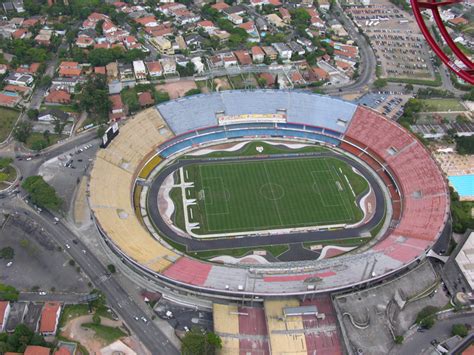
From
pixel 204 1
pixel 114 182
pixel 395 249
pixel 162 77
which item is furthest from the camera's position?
pixel 204 1

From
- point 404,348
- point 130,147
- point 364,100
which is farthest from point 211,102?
point 404,348

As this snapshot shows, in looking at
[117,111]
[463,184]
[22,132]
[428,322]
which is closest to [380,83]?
[463,184]

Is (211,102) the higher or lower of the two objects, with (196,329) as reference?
higher

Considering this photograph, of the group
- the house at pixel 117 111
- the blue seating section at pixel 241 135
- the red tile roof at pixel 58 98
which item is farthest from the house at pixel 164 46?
the blue seating section at pixel 241 135

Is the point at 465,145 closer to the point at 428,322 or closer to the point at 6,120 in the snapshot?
the point at 428,322

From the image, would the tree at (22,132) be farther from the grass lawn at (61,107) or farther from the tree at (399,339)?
the tree at (399,339)

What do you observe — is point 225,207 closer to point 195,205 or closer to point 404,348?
point 195,205

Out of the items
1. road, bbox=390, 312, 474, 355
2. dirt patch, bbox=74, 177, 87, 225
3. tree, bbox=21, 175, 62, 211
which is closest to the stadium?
dirt patch, bbox=74, 177, 87, 225
